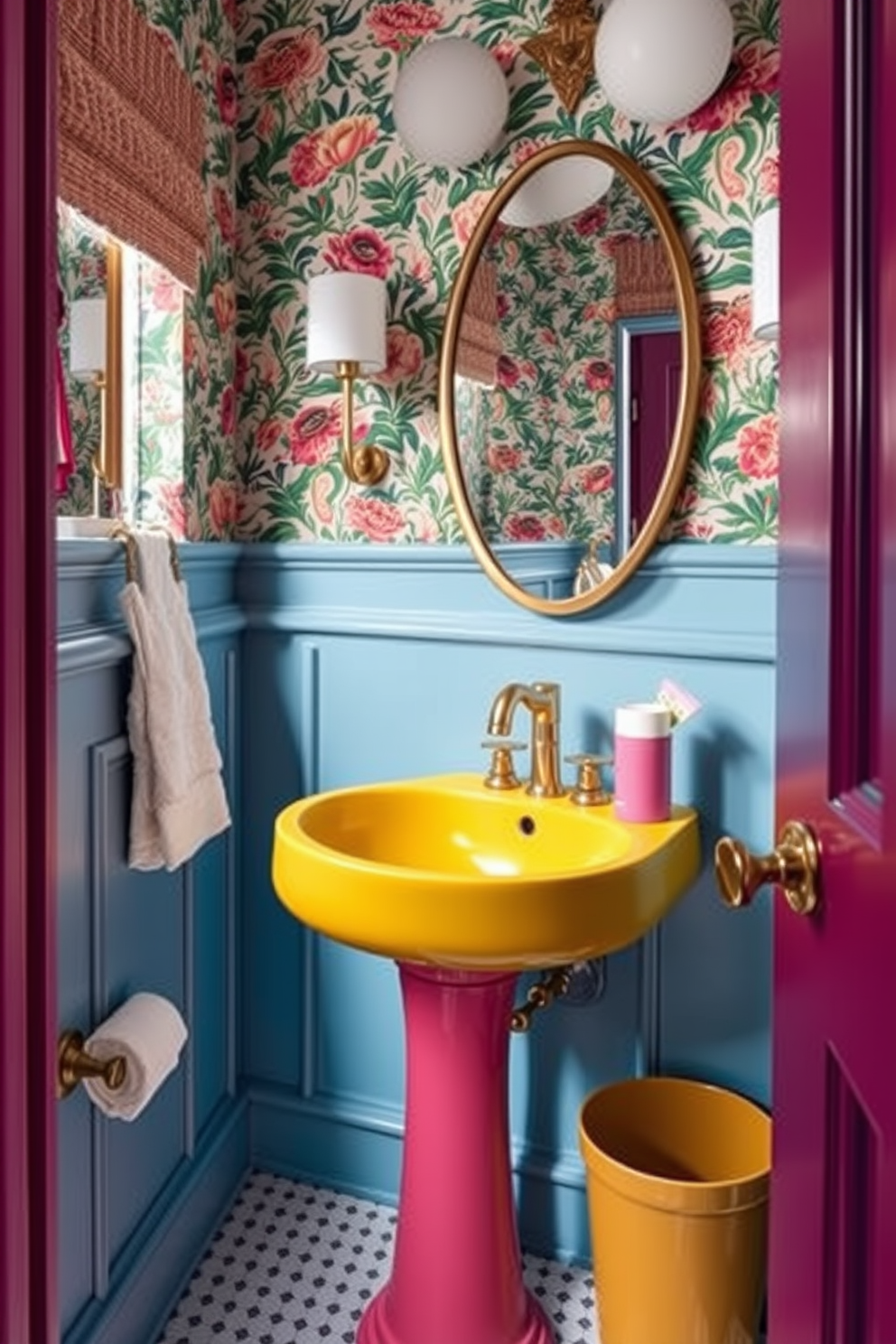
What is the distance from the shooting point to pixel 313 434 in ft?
6.32

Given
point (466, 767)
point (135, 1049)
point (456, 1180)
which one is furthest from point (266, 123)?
point (456, 1180)

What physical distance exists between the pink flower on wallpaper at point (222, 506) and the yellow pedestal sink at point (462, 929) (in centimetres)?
60

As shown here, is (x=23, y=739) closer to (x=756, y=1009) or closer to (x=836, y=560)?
(x=836, y=560)

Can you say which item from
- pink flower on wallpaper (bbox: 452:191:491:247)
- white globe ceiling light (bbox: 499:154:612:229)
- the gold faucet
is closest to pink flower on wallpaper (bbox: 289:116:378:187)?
pink flower on wallpaper (bbox: 452:191:491:247)

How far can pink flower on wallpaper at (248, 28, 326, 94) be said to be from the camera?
188 cm

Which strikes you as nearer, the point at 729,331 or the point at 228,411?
the point at 729,331

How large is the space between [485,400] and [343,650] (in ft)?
1.71

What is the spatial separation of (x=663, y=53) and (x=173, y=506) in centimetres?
105

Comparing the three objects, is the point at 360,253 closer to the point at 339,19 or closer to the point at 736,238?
the point at 339,19

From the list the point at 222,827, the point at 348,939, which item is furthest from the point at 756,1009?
the point at 222,827

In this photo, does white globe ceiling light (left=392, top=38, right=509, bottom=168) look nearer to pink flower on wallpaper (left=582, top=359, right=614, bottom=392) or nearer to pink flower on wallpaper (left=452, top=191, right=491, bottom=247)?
pink flower on wallpaper (left=452, top=191, right=491, bottom=247)

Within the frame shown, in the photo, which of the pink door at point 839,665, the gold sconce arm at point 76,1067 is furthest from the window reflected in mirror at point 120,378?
the pink door at point 839,665

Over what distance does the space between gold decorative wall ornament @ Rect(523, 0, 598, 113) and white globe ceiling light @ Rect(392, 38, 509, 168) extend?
80mm

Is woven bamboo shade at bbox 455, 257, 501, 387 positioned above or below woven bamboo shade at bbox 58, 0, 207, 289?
below
